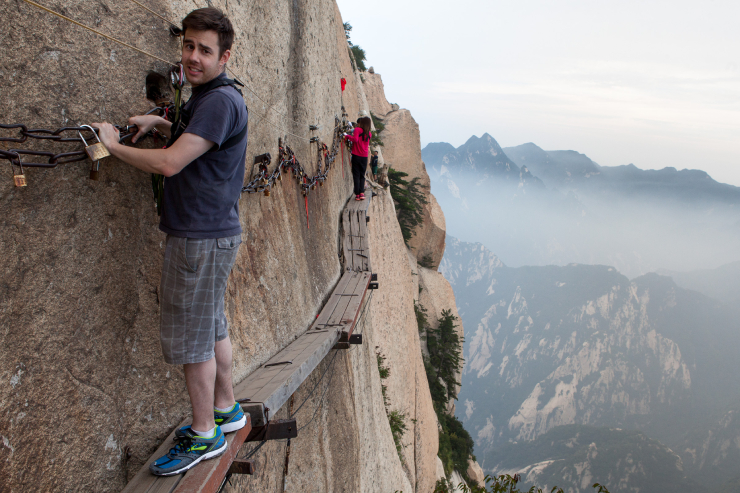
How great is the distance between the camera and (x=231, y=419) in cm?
253

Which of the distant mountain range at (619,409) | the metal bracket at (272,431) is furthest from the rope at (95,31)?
the distant mountain range at (619,409)

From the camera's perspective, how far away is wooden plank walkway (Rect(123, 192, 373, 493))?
2127 mm

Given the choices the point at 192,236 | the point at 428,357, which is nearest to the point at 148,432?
the point at 192,236

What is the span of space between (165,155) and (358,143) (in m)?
7.69

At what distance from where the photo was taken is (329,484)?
197 inches

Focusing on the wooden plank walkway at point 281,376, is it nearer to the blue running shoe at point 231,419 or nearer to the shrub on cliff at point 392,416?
the blue running shoe at point 231,419

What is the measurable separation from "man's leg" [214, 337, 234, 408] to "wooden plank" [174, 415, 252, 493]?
0.20 metres

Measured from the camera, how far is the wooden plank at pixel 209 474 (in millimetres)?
2086

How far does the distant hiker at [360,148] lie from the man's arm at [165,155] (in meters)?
7.18

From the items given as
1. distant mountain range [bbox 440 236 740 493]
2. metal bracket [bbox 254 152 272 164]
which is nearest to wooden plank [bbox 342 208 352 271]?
metal bracket [bbox 254 152 272 164]

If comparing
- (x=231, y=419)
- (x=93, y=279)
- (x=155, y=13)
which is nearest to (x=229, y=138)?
(x=93, y=279)

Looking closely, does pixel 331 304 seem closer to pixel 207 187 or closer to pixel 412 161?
pixel 207 187

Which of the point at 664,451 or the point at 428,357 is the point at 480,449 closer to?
the point at 664,451

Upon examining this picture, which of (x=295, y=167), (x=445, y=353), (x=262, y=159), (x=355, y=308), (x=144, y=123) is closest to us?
(x=144, y=123)
